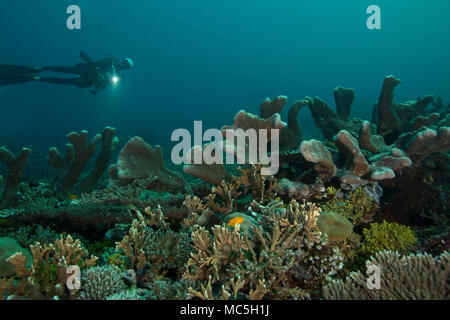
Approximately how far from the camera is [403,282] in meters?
2.16

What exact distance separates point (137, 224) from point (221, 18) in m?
150

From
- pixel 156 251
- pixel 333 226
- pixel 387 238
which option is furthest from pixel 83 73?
pixel 387 238

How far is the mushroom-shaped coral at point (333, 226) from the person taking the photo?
282 cm

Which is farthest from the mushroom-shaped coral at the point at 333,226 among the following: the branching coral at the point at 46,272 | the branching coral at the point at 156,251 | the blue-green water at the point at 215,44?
the blue-green water at the point at 215,44

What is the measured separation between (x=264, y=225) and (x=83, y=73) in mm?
15912

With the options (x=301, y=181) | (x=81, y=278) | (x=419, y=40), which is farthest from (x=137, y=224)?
(x=419, y=40)

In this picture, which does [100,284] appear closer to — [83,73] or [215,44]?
[83,73]

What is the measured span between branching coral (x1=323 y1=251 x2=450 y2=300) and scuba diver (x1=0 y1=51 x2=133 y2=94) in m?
15.6

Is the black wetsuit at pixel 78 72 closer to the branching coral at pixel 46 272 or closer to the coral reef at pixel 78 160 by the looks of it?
the coral reef at pixel 78 160

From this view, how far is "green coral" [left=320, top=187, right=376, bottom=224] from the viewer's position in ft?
12.0

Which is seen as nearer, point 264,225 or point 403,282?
point 403,282

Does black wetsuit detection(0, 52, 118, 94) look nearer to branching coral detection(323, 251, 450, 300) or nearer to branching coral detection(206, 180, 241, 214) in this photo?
branching coral detection(206, 180, 241, 214)
